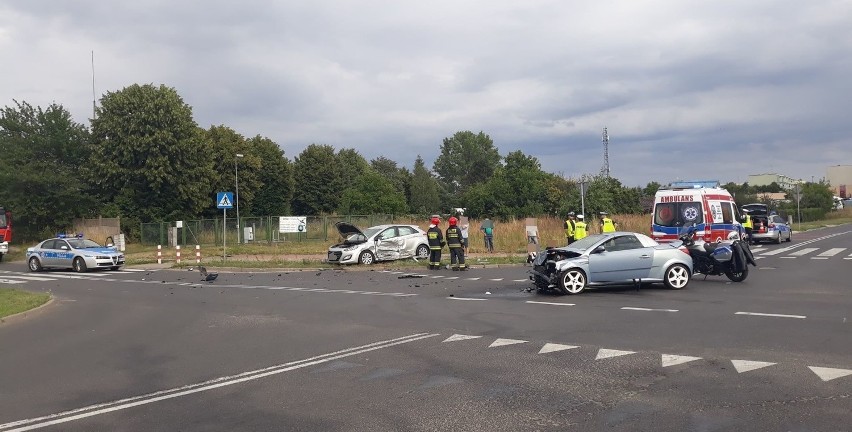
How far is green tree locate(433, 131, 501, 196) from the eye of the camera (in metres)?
104

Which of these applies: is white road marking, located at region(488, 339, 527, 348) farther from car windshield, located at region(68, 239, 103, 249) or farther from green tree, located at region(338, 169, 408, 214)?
green tree, located at region(338, 169, 408, 214)

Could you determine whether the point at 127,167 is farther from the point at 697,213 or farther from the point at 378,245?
the point at 697,213

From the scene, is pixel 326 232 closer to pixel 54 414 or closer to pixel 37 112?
pixel 37 112

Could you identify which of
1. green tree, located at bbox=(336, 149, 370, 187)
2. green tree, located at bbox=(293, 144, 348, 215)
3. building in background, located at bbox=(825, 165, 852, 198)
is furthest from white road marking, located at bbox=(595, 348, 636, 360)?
building in background, located at bbox=(825, 165, 852, 198)

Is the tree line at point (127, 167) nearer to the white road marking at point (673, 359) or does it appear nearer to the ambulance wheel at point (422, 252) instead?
the ambulance wheel at point (422, 252)

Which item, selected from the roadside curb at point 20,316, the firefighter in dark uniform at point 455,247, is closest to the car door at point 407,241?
the firefighter in dark uniform at point 455,247

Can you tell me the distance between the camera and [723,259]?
16844mm

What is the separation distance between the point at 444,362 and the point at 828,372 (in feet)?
13.5

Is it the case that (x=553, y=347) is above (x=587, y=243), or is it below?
below

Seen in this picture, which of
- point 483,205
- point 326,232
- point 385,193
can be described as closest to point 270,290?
point 326,232

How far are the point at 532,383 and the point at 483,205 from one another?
6382 centimetres

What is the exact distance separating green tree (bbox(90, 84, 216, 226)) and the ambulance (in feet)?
109

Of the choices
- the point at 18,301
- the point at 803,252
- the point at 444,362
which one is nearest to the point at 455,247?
the point at 18,301

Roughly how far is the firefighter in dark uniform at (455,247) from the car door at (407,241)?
355 cm
